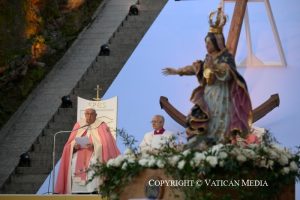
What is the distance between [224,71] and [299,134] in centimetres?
485

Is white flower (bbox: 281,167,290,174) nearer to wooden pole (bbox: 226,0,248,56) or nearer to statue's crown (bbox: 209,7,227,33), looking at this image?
statue's crown (bbox: 209,7,227,33)

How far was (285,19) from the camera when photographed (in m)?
17.8

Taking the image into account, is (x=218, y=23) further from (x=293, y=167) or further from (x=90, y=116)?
(x=90, y=116)

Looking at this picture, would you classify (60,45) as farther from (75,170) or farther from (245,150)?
(245,150)

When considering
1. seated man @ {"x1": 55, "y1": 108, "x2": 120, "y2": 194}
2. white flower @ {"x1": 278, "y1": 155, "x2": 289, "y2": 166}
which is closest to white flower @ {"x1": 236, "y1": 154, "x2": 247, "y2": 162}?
white flower @ {"x1": 278, "y1": 155, "x2": 289, "y2": 166}

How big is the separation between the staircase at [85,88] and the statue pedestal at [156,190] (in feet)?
19.1

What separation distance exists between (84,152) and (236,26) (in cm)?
289

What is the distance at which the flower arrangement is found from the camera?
29.7ft

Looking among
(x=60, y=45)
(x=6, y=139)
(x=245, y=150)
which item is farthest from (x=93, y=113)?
(x=60, y=45)

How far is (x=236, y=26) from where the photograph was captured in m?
14.8

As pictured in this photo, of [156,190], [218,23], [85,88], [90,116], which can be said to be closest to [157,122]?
[90,116]

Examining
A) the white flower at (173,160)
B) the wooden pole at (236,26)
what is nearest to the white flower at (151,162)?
the white flower at (173,160)

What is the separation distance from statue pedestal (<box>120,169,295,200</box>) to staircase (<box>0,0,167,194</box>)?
5834mm

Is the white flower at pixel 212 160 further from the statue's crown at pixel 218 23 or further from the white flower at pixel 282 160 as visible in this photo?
the statue's crown at pixel 218 23
